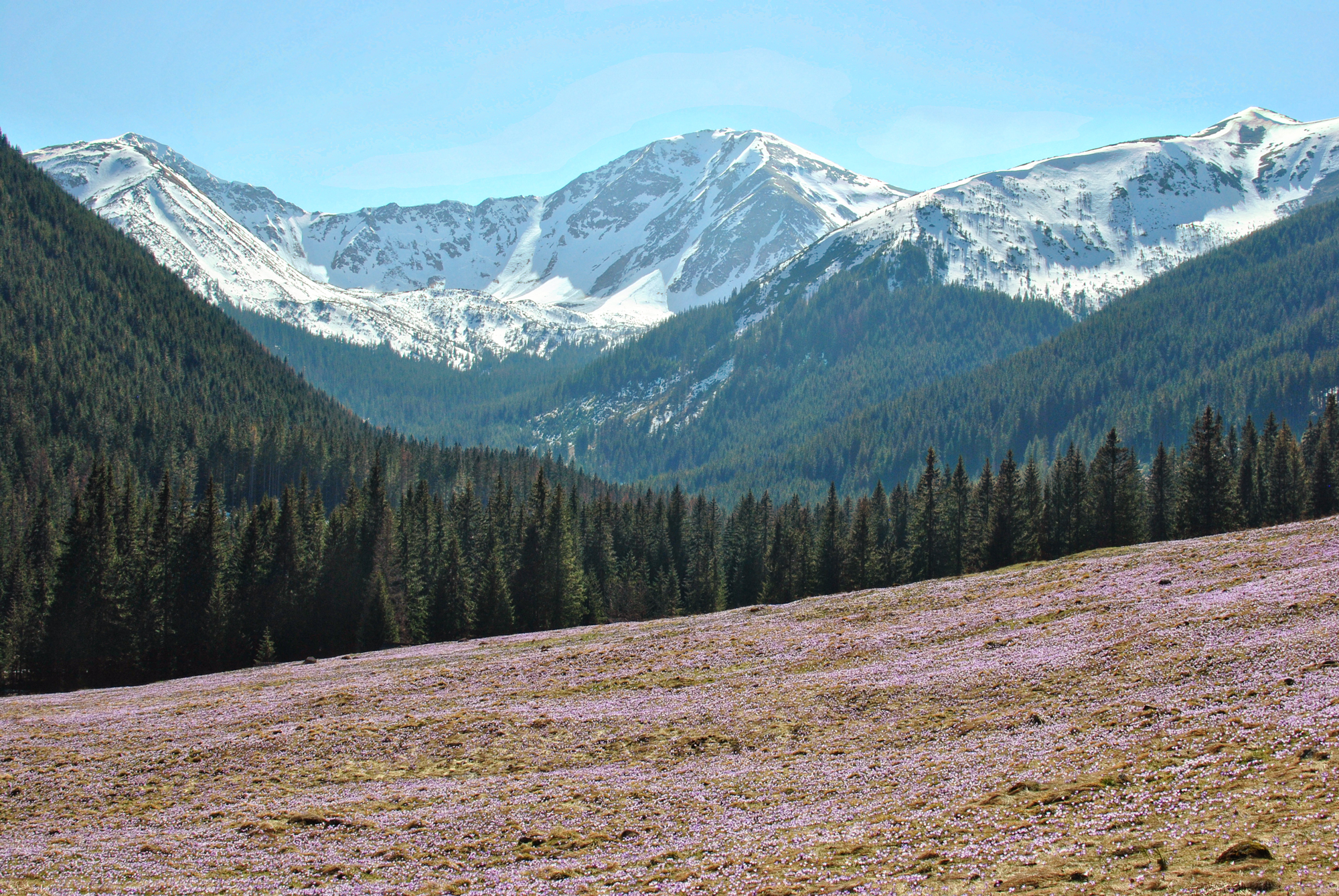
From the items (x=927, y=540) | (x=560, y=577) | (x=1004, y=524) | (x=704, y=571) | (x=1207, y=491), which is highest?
(x=1207, y=491)

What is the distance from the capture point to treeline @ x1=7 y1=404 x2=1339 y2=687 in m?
73.8

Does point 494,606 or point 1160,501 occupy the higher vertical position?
point 1160,501

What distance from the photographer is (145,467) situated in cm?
15688

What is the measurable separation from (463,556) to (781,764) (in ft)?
237

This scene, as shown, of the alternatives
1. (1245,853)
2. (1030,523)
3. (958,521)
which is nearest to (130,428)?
(958,521)

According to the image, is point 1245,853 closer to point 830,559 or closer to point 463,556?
point 830,559

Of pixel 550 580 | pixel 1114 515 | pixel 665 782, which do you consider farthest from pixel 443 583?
pixel 1114 515

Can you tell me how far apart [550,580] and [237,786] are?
Answer: 57.6 m

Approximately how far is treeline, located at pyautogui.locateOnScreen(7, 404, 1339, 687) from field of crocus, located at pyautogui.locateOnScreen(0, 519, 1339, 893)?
2313cm

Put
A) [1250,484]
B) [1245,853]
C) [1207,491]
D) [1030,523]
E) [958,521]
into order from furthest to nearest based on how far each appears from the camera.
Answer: [1250,484], [958,521], [1030,523], [1207,491], [1245,853]

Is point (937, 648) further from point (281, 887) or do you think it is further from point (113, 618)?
point (113, 618)

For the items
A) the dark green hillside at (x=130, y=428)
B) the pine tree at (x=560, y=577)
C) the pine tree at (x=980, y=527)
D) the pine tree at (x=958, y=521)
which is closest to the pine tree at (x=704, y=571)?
the pine tree at (x=560, y=577)

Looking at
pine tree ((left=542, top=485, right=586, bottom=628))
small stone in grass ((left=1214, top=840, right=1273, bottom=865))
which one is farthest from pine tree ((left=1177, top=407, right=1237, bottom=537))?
small stone in grass ((left=1214, top=840, right=1273, bottom=865))

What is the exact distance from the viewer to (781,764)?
2923cm
